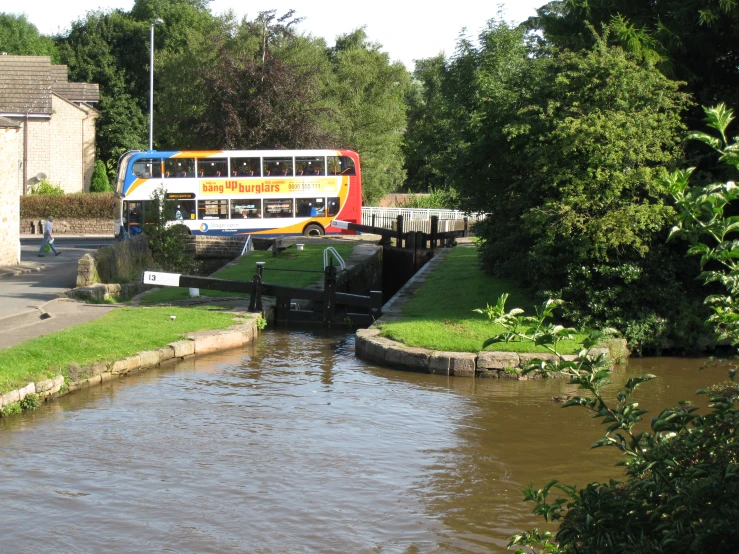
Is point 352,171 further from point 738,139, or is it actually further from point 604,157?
point 738,139

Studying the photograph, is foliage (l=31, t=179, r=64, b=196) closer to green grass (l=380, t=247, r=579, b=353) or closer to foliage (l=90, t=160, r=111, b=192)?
foliage (l=90, t=160, r=111, b=192)

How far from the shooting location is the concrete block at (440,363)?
13633 millimetres

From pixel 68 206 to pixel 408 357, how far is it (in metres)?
33.0

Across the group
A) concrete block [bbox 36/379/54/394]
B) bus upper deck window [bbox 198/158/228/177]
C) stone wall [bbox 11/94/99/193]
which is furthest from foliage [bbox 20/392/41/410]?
stone wall [bbox 11/94/99/193]

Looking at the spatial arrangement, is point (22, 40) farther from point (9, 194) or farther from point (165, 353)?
point (165, 353)

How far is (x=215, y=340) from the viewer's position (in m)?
15.1

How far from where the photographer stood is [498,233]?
18328 millimetres

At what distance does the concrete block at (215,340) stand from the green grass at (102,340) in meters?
0.31

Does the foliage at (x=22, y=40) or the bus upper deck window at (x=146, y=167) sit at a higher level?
the foliage at (x=22, y=40)

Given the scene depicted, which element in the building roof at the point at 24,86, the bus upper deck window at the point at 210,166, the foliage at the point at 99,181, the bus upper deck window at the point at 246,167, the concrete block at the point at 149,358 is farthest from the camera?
the foliage at the point at 99,181

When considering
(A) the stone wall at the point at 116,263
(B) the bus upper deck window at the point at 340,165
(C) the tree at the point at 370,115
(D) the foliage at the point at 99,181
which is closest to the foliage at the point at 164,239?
(A) the stone wall at the point at 116,263

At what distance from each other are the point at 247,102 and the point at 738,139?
35955 mm

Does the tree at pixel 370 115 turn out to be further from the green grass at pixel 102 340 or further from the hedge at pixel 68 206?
the green grass at pixel 102 340

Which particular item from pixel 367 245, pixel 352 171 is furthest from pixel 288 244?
pixel 352 171
